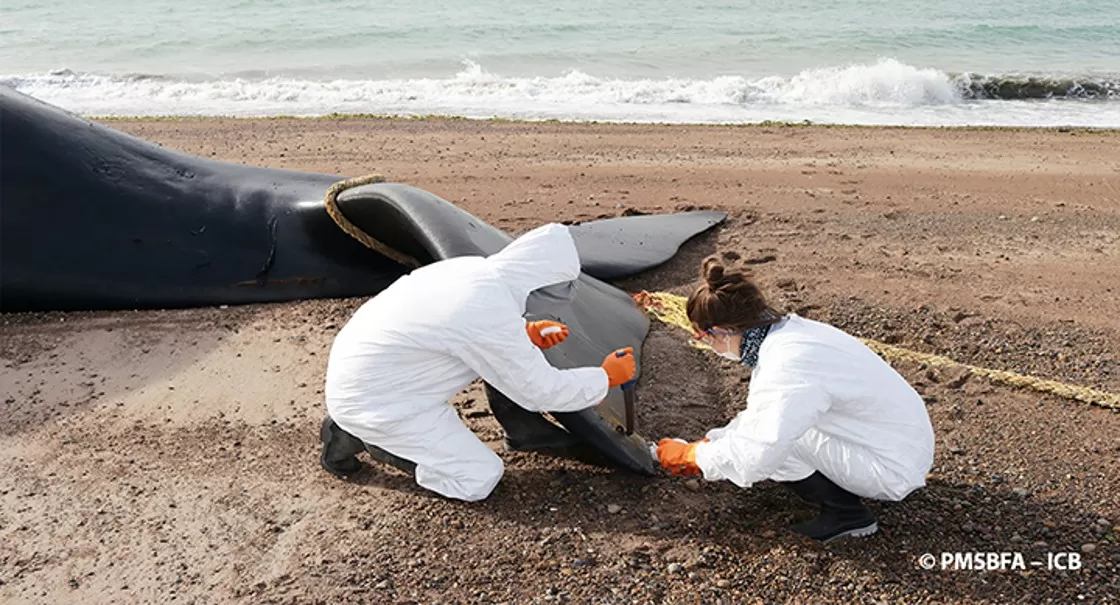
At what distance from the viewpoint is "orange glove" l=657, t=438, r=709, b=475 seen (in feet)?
14.1

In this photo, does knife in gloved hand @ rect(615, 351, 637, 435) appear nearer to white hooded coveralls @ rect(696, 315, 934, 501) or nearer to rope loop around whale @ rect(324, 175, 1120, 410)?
white hooded coveralls @ rect(696, 315, 934, 501)

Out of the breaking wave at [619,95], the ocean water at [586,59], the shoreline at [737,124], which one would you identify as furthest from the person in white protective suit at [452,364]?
the breaking wave at [619,95]

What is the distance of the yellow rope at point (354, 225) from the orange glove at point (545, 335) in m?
1.99

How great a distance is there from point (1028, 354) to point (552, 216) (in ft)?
13.7

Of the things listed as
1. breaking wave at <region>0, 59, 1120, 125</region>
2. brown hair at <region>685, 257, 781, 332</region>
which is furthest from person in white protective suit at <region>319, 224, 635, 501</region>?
breaking wave at <region>0, 59, 1120, 125</region>

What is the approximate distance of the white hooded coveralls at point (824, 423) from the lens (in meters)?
3.81

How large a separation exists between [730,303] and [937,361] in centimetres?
242

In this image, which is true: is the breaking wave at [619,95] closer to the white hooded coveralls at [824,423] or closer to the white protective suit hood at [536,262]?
the white protective suit hood at [536,262]

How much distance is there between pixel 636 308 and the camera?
6.35m

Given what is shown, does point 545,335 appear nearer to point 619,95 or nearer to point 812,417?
point 812,417

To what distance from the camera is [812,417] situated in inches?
150

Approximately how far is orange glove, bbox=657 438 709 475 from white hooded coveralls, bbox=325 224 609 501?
0.36 m

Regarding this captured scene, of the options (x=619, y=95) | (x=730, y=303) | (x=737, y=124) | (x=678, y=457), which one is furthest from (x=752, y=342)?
(x=619, y=95)

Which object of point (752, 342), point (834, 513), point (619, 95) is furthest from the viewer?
point (619, 95)
